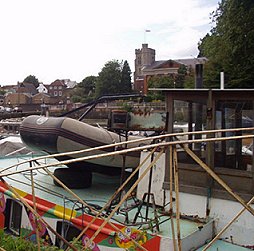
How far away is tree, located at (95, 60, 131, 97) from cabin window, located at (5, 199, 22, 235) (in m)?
52.0

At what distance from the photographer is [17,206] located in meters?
5.58

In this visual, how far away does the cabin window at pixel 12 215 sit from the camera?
5.55 meters

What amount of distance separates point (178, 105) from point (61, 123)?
190cm

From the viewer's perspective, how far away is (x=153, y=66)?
70.7 metres

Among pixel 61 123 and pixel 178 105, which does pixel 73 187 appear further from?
pixel 178 105

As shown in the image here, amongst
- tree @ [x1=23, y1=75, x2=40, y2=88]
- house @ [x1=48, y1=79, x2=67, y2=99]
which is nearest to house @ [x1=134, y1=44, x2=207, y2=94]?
house @ [x1=48, y1=79, x2=67, y2=99]

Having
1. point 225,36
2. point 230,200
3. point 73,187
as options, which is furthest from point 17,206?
point 225,36

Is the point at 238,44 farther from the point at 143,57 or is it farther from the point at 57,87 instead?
the point at 57,87

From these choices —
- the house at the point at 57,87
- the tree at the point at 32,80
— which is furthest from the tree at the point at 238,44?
the tree at the point at 32,80

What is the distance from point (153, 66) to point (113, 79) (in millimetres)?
15023

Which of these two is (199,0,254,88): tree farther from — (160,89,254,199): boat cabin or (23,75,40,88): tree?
(23,75,40,88): tree

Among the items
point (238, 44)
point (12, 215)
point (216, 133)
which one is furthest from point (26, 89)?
point (216, 133)

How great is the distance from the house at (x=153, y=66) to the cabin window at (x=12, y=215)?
3.66 m

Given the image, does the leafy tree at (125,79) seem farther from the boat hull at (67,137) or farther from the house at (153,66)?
the boat hull at (67,137)
